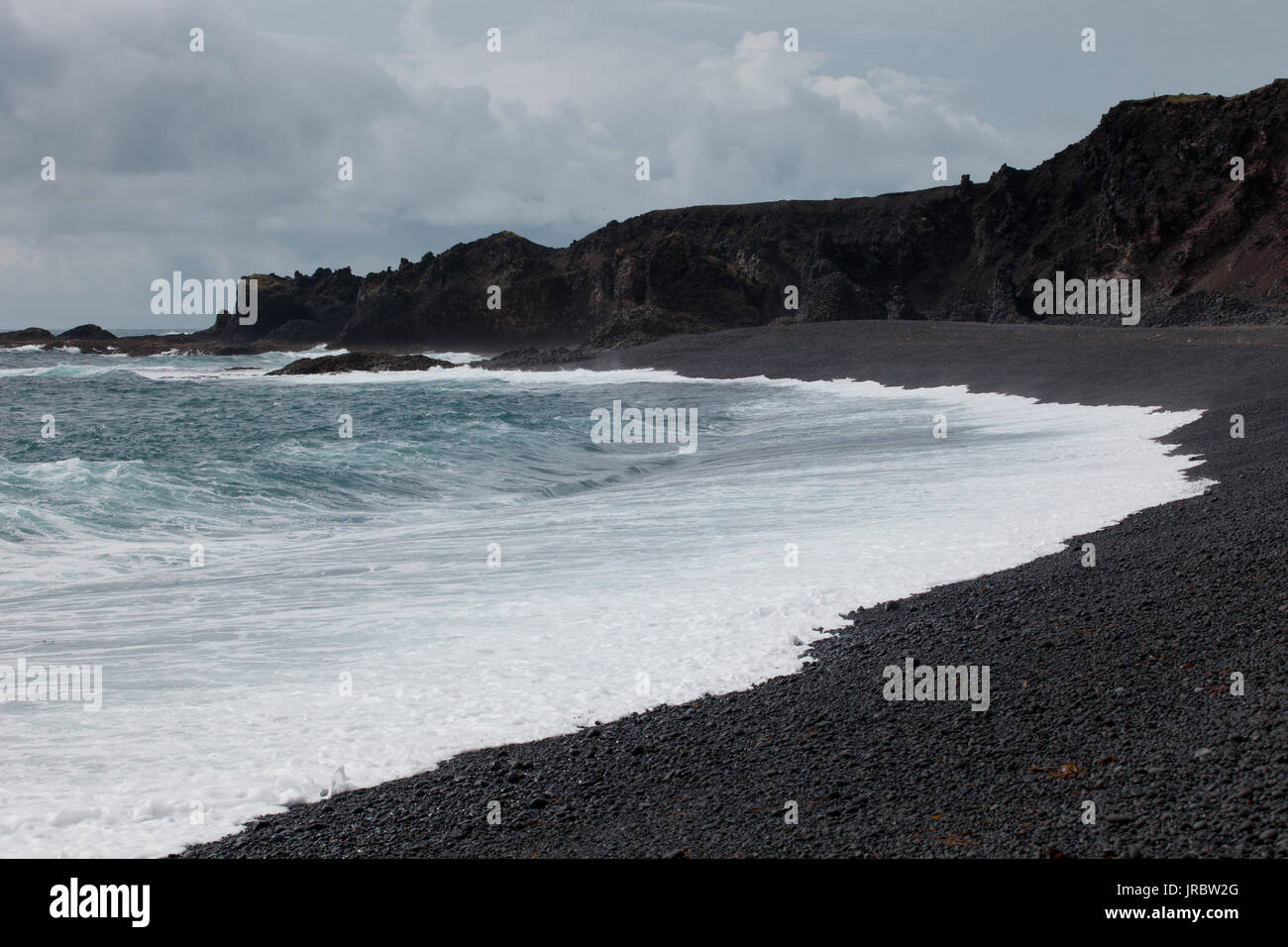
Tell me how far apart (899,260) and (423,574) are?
68.2 metres

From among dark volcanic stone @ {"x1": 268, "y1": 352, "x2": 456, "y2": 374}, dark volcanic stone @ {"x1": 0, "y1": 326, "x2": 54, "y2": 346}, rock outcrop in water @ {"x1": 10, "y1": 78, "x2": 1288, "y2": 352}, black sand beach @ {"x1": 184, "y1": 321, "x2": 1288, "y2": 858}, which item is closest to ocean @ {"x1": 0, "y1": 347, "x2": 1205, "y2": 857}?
black sand beach @ {"x1": 184, "y1": 321, "x2": 1288, "y2": 858}

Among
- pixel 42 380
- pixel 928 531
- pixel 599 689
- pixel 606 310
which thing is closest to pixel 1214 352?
pixel 928 531

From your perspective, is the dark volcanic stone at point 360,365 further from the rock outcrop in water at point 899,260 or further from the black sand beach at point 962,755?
the black sand beach at point 962,755

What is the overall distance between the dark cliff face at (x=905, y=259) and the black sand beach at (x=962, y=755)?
36.9m

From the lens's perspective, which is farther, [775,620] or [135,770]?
[775,620]

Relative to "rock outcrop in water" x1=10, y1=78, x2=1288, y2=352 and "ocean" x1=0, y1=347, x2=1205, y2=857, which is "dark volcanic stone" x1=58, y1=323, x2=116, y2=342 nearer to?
"rock outcrop in water" x1=10, y1=78, x2=1288, y2=352

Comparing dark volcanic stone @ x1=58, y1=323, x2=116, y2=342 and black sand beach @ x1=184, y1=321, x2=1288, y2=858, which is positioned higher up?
dark volcanic stone @ x1=58, y1=323, x2=116, y2=342

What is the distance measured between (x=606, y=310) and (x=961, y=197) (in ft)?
90.7

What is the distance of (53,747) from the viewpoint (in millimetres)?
5238

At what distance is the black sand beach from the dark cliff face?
3695cm

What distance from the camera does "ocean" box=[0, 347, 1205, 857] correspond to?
5.15 meters
